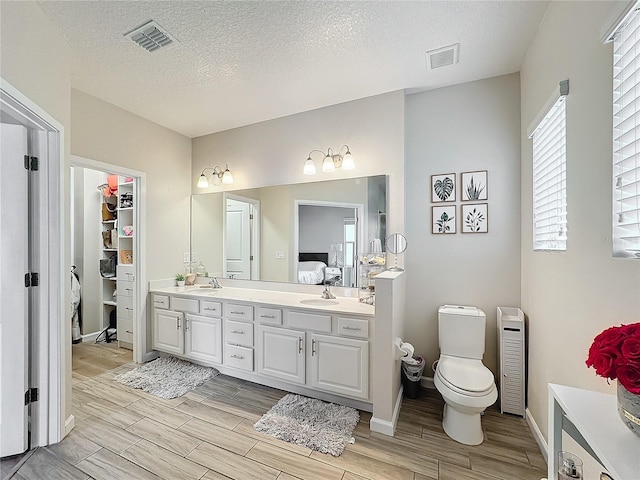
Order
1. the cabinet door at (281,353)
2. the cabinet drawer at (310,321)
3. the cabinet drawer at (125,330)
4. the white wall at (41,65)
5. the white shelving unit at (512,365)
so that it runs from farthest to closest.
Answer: the cabinet drawer at (125,330), the cabinet door at (281,353), the cabinet drawer at (310,321), the white shelving unit at (512,365), the white wall at (41,65)

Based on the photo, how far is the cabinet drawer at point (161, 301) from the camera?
3.23m

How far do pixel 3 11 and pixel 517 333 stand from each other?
381 centimetres

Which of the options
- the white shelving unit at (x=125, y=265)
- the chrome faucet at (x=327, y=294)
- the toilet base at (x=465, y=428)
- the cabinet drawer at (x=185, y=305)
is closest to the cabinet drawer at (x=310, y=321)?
the chrome faucet at (x=327, y=294)

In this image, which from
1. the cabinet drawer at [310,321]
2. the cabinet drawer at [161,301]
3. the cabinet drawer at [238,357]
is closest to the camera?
the cabinet drawer at [310,321]

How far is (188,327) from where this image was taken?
3076 mm

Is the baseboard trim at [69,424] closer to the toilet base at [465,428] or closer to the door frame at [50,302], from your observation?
the door frame at [50,302]

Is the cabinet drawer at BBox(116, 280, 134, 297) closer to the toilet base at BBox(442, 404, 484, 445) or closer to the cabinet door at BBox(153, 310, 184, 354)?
the cabinet door at BBox(153, 310, 184, 354)

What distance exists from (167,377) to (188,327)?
505mm

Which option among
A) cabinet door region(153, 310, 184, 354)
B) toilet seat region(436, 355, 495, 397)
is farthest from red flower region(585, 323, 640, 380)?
cabinet door region(153, 310, 184, 354)

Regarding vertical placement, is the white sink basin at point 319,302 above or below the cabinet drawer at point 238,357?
above

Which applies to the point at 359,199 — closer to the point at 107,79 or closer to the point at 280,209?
the point at 280,209

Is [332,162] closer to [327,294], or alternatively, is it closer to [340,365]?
[327,294]

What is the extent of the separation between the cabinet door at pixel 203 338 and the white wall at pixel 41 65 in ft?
3.52

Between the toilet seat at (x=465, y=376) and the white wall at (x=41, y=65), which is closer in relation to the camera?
the white wall at (x=41, y=65)
